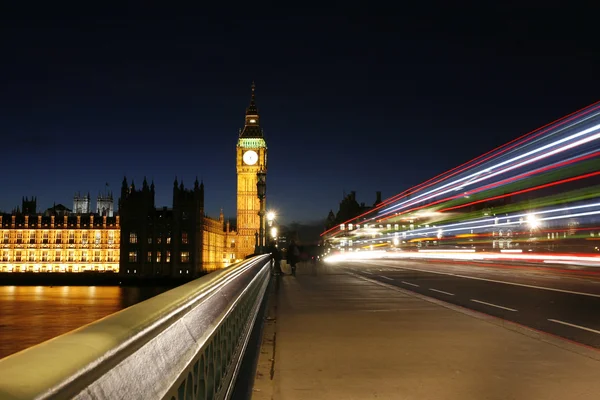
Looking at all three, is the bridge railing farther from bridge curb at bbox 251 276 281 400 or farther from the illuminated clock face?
the illuminated clock face

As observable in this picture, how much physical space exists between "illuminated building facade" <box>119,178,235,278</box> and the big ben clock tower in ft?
85.3

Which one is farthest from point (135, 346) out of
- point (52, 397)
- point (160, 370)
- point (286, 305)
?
point (286, 305)

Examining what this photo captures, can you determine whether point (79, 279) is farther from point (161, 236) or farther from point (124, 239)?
point (161, 236)

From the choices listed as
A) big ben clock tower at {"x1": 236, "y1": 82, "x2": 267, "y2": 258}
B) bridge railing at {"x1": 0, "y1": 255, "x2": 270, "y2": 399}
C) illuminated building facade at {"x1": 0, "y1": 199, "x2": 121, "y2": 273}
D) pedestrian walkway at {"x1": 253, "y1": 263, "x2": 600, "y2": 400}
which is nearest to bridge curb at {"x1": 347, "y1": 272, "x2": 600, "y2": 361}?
pedestrian walkway at {"x1": 253, "y1": 263, "x2": 600, "y2": 400}


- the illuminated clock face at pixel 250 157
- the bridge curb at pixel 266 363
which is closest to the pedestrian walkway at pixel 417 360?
the bridge curb at pixel 266 363

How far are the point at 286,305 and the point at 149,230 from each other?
12040 cm

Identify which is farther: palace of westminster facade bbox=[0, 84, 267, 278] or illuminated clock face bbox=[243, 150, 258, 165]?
illuminated clock face bbox=[243, 150, 258, 165]

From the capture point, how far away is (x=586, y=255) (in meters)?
34.1

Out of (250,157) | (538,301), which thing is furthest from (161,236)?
(538,301)

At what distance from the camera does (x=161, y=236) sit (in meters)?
135

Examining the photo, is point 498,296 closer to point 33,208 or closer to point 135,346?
point 135,346

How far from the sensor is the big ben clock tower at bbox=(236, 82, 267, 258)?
164 meters

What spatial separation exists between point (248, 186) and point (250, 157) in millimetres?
10593

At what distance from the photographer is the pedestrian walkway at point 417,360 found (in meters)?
7.43
